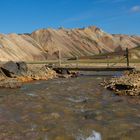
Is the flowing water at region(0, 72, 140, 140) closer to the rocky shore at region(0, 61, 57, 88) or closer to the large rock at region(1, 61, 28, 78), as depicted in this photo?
the rocky shore at region(0, 61, 57, 88)

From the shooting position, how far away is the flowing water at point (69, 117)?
16391 mm

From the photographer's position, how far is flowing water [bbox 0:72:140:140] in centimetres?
1639

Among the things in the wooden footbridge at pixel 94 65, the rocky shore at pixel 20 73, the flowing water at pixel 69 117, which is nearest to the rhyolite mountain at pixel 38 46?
the wooden footbridge at pixel 94 65

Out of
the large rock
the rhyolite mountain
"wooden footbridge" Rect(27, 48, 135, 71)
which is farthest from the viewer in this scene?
the rhyolite mountain

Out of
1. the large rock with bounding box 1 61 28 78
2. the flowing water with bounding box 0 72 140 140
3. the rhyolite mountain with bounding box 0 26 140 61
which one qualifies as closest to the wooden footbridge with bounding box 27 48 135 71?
the large rock with bounding box 1 61 28 78

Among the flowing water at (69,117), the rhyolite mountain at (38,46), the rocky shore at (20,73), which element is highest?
the rhyolite mountain at (38,46)

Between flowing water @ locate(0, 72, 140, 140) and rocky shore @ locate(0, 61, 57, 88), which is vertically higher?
rocky shore @ locate(0, 61, 57, 88)

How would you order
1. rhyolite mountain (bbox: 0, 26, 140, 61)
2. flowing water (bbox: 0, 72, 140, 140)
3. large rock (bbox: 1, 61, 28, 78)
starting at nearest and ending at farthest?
flowing water (bbox: 0, 72, 140, 140)
large rock (bbox: 1, 61, 28, 78)
rhyolite mountain (bbox: 0, 26, 140, 61)

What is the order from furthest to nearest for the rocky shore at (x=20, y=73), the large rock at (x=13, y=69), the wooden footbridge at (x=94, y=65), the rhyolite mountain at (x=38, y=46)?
the rhyolite mountain at (x=38, y=46), the wooden footbridge at (x=94, y=65), the large rock at (x=13, y=69), the rocky shore at (x=20, y=73)

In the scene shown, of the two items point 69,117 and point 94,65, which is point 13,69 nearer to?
point 94,65

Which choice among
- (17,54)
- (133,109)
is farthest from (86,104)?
(17,54)

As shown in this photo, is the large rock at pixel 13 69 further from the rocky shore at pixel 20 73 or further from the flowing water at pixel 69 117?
the flowing water at pixel 69 117

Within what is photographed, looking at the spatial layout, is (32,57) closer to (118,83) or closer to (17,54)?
(17,54)

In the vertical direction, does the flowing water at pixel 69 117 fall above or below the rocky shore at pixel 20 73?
below
